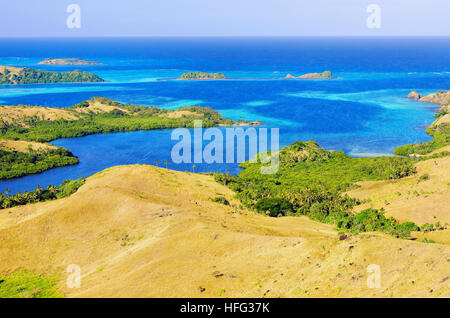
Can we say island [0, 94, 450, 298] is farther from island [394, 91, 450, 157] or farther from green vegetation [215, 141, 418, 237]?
island [394, 91, 450, 157]

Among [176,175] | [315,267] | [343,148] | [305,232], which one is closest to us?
Result: [315,267]

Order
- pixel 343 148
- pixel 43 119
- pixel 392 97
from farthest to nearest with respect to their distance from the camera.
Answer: pixel 392 97
pixel 43 119
pixel 343 148

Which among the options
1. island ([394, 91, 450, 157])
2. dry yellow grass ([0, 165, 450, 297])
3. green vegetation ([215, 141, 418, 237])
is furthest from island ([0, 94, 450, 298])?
island ([394, 91, 450, 157])

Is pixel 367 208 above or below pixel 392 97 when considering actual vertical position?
below

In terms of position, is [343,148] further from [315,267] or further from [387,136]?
[315,267]

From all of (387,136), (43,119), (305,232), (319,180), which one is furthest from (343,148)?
(43,119)

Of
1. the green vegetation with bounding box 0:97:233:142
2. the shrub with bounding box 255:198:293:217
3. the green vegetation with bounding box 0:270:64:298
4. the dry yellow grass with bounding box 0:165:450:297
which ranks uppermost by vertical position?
the green vegetation with bounding box 0:97:233:142

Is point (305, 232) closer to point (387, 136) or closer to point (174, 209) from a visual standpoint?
point (174, 209)

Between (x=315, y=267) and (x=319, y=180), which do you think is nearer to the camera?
(x=315, y=267)
